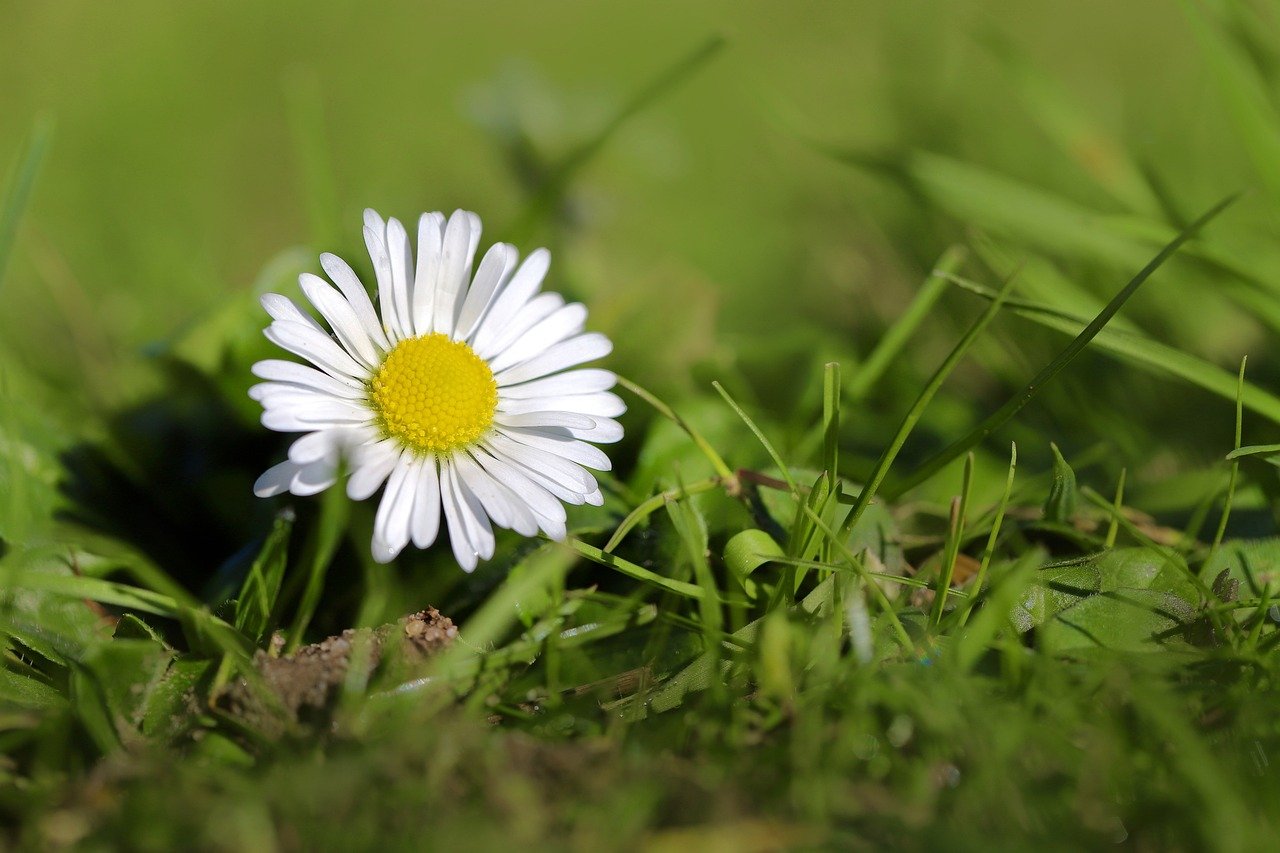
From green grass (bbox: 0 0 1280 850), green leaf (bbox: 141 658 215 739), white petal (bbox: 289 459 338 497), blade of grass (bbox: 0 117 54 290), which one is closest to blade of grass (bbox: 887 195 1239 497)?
green grass (bbox: 0 0 1280 850)

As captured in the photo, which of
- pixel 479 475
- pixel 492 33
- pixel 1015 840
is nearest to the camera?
pixel 1015 840

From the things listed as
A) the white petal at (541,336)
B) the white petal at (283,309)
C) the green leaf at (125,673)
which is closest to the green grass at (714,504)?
the green leaf at (125,673)

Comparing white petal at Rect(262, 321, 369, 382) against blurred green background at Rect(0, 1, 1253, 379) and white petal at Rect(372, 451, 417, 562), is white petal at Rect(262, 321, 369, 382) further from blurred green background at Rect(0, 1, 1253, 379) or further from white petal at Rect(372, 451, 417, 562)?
blurred green background at Rect(0, 1, 1253, 379)

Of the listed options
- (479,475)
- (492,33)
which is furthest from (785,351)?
(492,33)

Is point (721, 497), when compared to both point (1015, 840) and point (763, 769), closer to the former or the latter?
point (763, 769)

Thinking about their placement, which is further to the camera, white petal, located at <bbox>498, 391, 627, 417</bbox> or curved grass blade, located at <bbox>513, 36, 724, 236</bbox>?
curved grass blade, located at <bbox>513, 36, 724, 236</bbox>

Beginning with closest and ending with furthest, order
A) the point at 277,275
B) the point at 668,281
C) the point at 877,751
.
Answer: the point at 877,751, the point at 277,275, the point at 668,281
